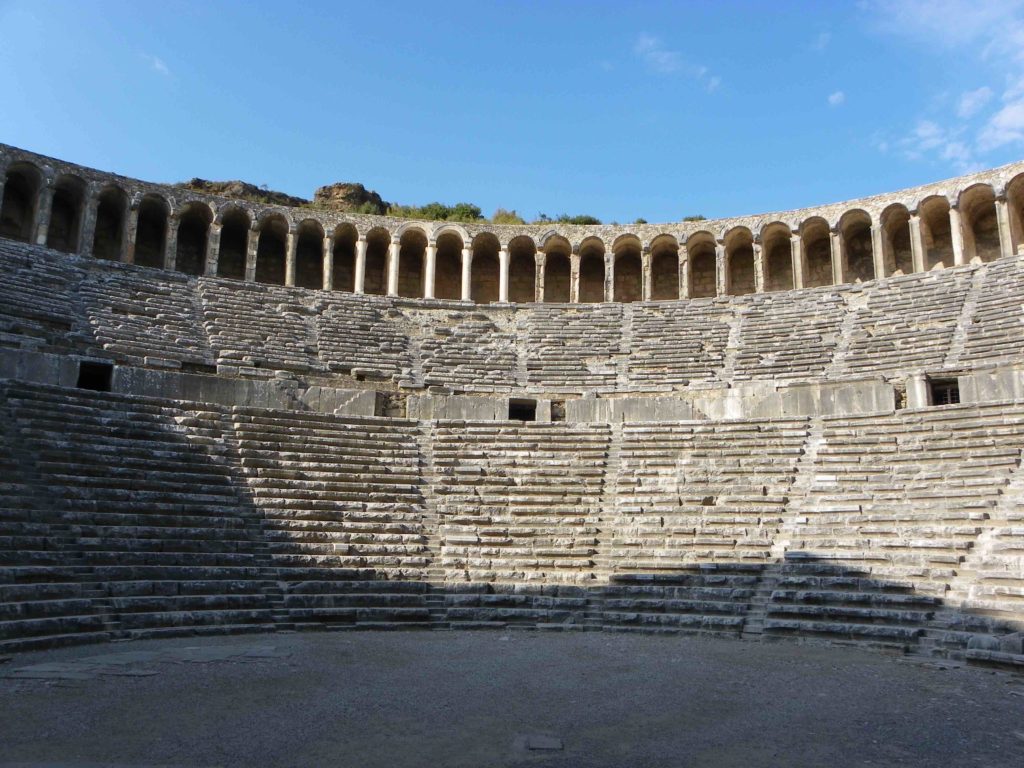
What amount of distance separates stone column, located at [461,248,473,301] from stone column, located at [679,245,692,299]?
6.81 metres

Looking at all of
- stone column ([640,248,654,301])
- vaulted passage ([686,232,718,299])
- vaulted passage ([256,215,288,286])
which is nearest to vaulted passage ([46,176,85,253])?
vaulted passage ([256,215,288,286])

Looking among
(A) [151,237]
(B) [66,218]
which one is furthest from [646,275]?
(B) [66,218]

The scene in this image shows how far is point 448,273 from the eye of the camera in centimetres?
2869

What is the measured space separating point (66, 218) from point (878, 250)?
972 inches

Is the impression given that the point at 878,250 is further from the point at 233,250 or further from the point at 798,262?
the point at 233,250

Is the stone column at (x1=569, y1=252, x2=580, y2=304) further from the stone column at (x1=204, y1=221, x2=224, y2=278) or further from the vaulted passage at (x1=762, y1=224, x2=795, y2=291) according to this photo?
the stone column at (x1=204, y1=221, x2=224, y2=278)

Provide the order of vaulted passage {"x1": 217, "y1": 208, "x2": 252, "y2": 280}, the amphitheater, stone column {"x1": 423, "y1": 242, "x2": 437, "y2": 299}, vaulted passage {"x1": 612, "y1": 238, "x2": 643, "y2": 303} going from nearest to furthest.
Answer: the amphitheater, stone column {"x1": 423, "y1": 242, "x2": 437, "y2": 299}, vaulted passage {"x1": 217, "y1": 208, "x2": 252, "y2": 280}, vaulted passage {"x1": 612, "y1": 238, "x2": 643, "y2": 303}

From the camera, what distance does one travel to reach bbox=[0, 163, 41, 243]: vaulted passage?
23.8m

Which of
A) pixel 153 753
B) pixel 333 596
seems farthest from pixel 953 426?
pixel 153 753

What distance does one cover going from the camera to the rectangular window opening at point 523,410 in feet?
62.1

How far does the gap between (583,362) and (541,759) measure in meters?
16.6

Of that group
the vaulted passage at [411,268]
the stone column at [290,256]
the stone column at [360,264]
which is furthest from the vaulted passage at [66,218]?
the vaulted passage at [411,268]

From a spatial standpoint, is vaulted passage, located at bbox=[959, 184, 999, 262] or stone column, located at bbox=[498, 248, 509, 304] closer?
vaulted passage, located at bbox=[959, 184, 999, 262]

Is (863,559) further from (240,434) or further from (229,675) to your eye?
(240,434)
